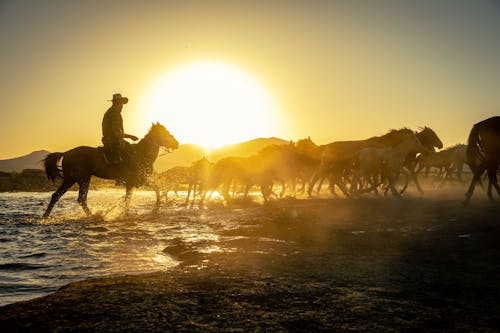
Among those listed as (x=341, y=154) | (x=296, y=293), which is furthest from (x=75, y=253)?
(x=341, y=154)

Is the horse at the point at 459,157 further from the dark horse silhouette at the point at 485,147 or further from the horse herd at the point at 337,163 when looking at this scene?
the dark horse silhouette at the point at 485,147

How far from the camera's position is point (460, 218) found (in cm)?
909

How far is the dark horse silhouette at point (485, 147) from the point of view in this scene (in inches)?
482

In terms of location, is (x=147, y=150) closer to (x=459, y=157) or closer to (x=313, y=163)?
(x=313, y=163)

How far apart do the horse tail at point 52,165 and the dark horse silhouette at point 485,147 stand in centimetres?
1360

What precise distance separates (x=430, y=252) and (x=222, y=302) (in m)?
3.52

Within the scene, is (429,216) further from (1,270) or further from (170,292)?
(1,270)

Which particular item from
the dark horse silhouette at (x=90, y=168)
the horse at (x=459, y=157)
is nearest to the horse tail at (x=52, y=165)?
the dark horse silhouette at (x=90, y=168)

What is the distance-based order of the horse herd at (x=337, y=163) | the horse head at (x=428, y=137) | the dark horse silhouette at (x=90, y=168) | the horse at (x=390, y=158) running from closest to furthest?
the dark horse silhouette at (x=90, y=168), the horse at (x=390, y=158), the horse herd at (x=337, y=163), the horse head at (x=428, y=137)

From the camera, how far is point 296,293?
3203 mm

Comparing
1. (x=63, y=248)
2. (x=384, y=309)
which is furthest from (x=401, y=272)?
(x=63, y=248)

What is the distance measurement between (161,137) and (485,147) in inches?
438

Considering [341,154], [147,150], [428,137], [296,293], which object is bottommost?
[296,293]

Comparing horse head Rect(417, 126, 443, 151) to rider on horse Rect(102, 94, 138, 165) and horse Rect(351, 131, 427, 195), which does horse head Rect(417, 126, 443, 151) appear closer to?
horse Rect(351, 131, 427, 195)
